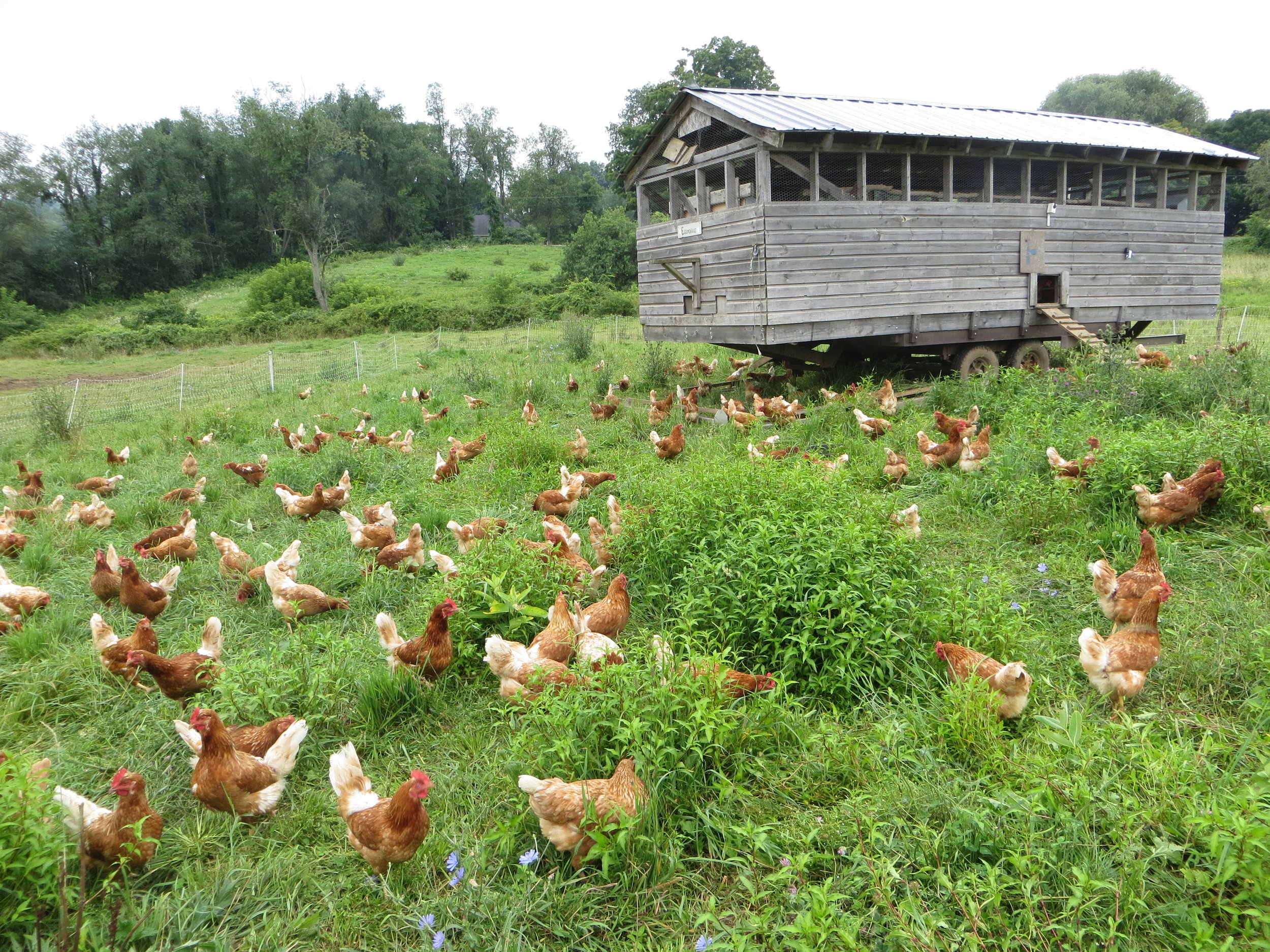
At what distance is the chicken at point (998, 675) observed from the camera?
312 centimetres

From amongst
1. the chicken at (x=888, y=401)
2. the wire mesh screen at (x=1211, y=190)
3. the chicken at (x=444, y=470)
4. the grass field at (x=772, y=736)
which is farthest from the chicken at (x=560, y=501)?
the wire mesh screen at (x=1211, y=190)

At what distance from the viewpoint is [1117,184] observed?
14422mm

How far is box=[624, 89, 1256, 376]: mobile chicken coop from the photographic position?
10.9m

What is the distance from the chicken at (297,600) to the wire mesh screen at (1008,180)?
12.6 metres

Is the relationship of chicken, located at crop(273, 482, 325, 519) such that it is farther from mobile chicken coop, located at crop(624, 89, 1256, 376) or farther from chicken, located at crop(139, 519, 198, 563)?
mobile chicken coop, located at crop(624, 89, 1256, 376)

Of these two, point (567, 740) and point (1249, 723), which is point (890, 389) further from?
point (567, 740)

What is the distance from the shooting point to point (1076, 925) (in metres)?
2.12

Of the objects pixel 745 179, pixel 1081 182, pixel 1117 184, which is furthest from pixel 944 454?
pixel 1117 184

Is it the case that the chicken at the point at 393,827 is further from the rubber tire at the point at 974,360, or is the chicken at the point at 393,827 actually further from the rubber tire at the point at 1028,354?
the rubber tire at the point at 1028,354

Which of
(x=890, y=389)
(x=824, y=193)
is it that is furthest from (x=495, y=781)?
(x=824, y=193)

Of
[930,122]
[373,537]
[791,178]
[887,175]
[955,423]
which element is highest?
[930,122]

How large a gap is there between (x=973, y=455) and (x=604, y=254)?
33.5 meters

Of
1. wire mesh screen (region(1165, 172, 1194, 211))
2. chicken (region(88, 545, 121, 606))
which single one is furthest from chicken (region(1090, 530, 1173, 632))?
wire mesh screen (region(1165, 172, 1194, 211))

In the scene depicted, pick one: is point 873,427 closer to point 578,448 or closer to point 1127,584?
point 578,448
